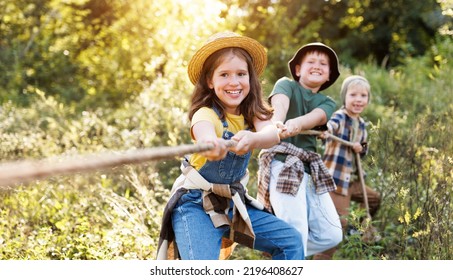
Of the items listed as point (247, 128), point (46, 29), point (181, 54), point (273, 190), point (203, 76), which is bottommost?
point (273, 190)

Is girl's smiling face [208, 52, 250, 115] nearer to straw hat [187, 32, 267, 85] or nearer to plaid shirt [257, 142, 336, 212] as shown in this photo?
straw hat [187, 32, 267, 85]

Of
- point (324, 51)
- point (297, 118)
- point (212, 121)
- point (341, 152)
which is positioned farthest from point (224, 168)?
point (341, 152)

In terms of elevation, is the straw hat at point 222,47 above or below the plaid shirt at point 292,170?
above

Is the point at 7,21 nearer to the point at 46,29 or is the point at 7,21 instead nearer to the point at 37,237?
the point at 46,29

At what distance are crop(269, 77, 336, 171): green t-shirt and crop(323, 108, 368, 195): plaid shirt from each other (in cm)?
61

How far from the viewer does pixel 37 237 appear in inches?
181

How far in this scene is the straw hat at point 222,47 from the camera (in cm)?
348

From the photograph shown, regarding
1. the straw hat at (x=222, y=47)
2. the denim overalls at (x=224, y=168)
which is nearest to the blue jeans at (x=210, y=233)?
the denim overalls at (x=224, y=168)

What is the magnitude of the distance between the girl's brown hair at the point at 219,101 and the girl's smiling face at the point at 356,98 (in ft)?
5.95

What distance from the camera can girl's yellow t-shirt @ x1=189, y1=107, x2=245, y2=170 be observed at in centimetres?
336

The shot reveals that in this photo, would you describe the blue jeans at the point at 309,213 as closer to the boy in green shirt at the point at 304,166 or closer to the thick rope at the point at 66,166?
the boy in green shirt at the point at 304,166
